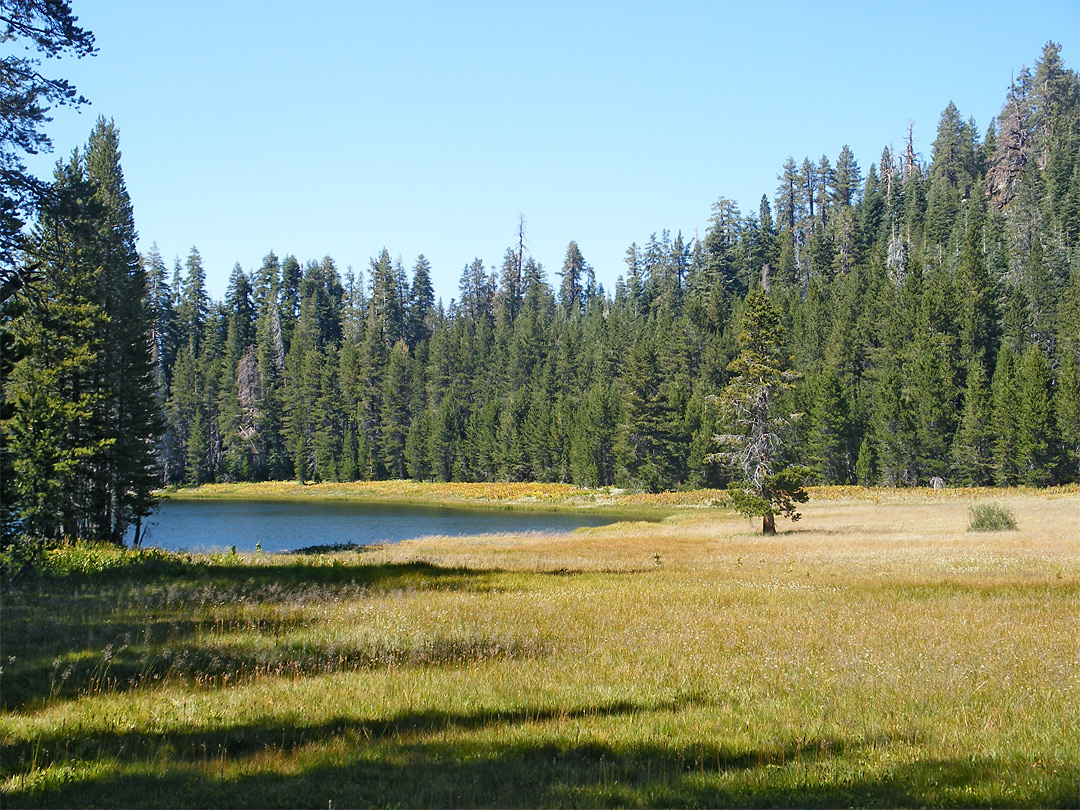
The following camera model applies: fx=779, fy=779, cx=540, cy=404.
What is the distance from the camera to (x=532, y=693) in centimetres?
912

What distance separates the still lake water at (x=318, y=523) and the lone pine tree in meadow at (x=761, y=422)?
19.8 meters

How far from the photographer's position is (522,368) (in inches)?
4500

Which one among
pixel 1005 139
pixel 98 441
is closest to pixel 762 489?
pixel 98 441

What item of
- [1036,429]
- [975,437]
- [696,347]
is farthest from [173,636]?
[696,347]

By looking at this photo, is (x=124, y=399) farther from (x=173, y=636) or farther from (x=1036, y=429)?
(x=1036, y=429)

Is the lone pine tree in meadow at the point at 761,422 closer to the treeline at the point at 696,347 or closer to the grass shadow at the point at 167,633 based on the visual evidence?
the grass shadow at the point at 167,633

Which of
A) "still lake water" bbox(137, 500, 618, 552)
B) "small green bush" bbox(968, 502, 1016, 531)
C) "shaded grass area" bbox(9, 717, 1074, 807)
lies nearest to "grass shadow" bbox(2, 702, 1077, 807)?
"shaded grass area" bbox(9, 717, 1074, 807)

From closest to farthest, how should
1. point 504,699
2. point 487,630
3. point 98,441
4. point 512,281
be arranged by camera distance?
point 504,699 < point 487,630 < point 98,441 < point 512,281

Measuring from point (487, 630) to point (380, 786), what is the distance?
19.7ft

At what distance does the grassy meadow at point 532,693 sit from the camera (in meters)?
6.39

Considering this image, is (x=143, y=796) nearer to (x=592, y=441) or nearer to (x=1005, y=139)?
(x=592, y=441)

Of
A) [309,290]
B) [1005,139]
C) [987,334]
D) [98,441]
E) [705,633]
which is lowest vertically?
[705,633]

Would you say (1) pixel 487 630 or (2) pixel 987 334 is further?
(2) pixel 987 334

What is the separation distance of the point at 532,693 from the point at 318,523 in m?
54.2
